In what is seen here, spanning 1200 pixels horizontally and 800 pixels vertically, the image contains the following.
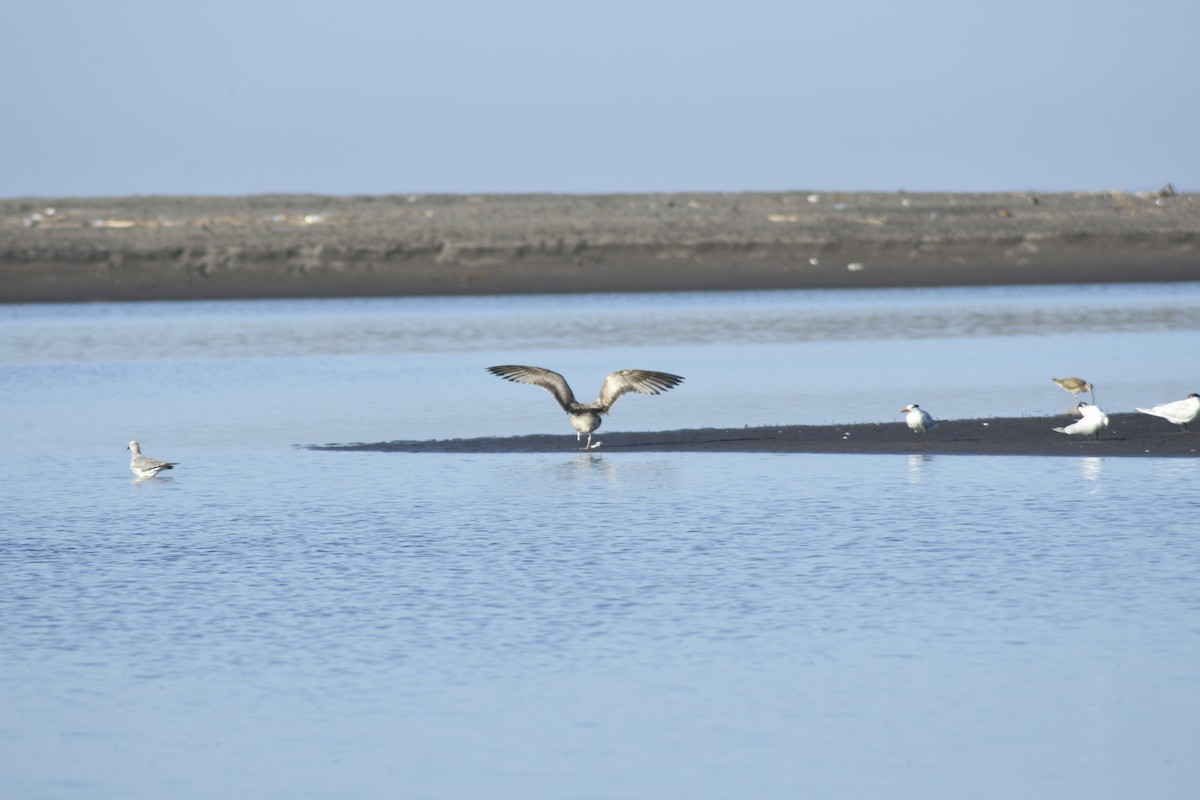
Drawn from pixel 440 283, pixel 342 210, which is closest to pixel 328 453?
pixel 440 283

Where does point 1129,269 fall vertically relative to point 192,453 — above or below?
above

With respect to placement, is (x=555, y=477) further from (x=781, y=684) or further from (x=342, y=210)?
(x=342, y=210)

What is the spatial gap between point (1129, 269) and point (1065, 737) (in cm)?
5272

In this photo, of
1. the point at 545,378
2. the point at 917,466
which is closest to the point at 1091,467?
the point at 917,466

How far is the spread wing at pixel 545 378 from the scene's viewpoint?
20698mm

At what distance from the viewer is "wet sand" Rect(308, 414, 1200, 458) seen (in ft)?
66.3

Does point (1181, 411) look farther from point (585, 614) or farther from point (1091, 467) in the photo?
point (585, 614)

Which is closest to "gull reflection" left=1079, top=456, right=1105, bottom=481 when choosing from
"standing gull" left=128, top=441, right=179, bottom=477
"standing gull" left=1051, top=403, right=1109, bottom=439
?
"standing gull" left=1051, top=403, right=1109, bottom=439

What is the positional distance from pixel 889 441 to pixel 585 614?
982 cm

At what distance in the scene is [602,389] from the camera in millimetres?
20688

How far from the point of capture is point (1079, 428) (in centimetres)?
2042

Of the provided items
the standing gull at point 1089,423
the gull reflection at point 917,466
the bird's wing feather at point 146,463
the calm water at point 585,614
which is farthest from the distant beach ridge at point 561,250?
the gull reflection at point 917,466

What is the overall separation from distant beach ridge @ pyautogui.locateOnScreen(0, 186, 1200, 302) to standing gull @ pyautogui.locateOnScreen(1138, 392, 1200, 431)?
35275mm

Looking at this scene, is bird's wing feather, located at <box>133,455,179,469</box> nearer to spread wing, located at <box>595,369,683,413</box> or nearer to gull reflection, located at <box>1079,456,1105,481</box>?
spread wing, located at <box>595,369,683,413</box>
